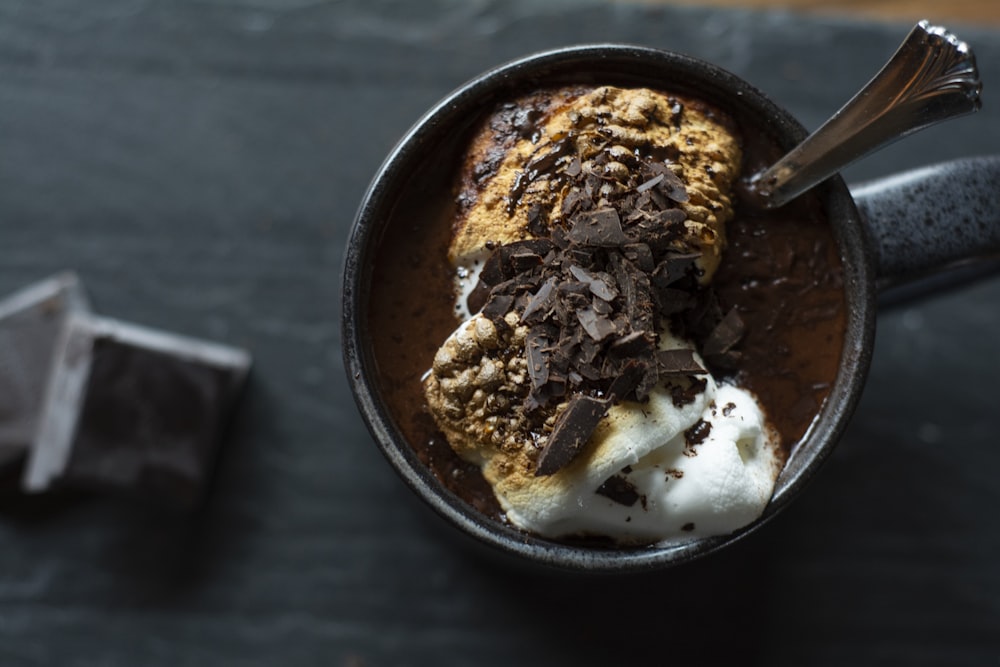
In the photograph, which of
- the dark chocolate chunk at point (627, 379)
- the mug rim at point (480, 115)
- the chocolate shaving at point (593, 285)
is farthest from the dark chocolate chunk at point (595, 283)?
the mug rim at point (480, 115)

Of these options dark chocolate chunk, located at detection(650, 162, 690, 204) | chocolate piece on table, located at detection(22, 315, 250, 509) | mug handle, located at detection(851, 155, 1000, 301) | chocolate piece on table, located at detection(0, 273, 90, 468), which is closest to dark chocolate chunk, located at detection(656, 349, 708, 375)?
dark chocolate chunk, located at detection(650, 162, 690, 204)

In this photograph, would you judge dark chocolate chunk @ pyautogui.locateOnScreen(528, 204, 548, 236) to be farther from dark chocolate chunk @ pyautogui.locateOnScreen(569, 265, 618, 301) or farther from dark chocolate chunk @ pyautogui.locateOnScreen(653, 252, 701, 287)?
dark chocolate chunk @ pyautogui.locateOnScreen(653, 252, 701, 287)

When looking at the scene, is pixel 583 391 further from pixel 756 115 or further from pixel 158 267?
pixel 158 267

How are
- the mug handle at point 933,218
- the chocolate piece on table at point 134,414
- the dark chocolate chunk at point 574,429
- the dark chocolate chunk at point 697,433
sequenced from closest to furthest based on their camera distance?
the dark chocolate chunk at point 574,429 < the dark chocolate chunk at point 697,433 < the mug handle at point 933,218 < the chocolate piece on table at point 134,414

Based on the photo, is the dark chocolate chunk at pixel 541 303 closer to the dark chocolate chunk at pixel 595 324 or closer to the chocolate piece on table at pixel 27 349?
the dark chocolate chunk at pixel 595 324

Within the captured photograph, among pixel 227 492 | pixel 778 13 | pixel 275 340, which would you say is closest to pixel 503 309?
pixel 275 340

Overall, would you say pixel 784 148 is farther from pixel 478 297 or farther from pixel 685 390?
pixel 478 297
